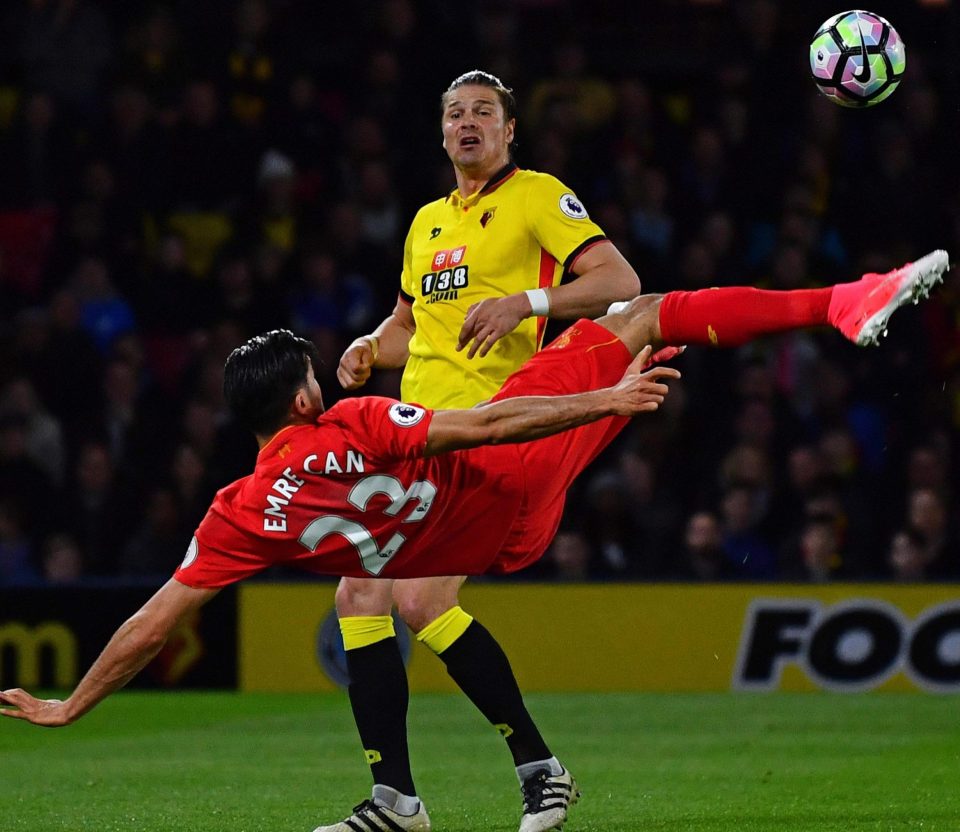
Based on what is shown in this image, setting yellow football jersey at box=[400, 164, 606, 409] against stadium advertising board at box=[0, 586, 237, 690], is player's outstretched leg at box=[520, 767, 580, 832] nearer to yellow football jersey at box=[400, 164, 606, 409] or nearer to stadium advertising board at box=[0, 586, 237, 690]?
yellow football jersey at box=[400, 164, 606, 409]

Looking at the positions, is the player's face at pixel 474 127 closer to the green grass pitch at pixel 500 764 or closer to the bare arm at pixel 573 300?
the bare arm at pixel 573 300

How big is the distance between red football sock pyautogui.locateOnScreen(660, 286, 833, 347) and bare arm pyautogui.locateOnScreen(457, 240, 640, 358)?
0.77 ft

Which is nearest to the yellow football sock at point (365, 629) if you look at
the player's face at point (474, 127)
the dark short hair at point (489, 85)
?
the player's face at point (474, 127)

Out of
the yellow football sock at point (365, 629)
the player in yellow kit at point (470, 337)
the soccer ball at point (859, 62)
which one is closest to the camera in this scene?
the player in yellow kit at point (470, 337)

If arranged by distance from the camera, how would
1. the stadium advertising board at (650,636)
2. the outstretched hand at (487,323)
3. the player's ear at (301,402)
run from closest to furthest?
the player's ear at (301,402) → the outstretched hand at (487,323) → the stadium advertising board at (650,636)

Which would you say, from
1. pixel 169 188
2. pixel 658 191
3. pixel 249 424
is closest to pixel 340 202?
pixel 169 188

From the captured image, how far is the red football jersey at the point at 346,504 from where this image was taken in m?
5.13

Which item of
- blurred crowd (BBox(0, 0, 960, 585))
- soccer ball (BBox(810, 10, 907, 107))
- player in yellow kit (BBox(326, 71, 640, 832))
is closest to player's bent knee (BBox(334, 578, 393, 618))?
player in yellow kit (BBox(326, 71, 640, 832))

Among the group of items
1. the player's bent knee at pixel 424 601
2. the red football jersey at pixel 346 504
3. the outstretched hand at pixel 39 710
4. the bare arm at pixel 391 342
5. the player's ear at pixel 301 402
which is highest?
the bare arm at pixel 391 342

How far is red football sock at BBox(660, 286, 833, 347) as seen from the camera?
5625 mm

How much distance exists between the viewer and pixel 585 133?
12836 mm

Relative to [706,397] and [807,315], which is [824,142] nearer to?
[706,397]

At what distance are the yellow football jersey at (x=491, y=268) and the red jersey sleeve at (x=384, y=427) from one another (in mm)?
825

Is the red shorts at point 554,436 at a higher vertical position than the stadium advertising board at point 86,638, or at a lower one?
higher
